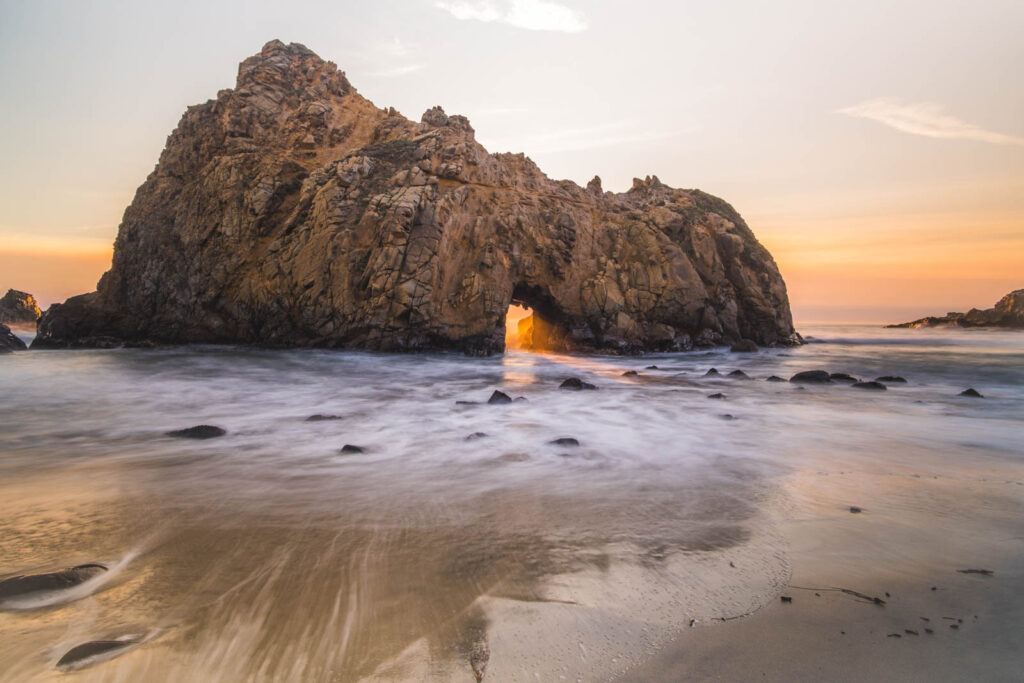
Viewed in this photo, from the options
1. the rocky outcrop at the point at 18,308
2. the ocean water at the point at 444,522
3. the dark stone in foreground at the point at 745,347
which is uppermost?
the rocky outcrop at the point at 18,308

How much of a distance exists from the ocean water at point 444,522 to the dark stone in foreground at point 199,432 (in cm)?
35

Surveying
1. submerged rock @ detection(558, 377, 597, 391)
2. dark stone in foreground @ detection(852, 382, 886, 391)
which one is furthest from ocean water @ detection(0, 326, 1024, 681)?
submerged rock @ detection(558, 377, 597, 391)

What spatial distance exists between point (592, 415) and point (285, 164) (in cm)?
1763

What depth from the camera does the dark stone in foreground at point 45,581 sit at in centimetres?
252

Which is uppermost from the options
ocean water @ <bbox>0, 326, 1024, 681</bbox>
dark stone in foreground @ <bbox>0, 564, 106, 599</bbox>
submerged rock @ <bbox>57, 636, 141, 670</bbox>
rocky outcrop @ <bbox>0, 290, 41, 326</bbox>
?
rocky outcrop @ <bbox>0, 290, 41, 326</bbox>

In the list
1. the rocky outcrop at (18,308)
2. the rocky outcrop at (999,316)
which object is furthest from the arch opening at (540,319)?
the rocky outcrop at (999,316)

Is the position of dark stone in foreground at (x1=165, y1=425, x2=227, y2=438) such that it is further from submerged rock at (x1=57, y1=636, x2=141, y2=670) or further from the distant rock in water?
the distant rock in water

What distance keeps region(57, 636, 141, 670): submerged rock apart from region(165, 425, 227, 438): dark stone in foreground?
513 cm

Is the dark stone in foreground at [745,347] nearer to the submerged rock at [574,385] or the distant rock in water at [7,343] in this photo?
the submerged rock at [574,385]

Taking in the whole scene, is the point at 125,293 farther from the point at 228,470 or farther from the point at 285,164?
Result: the point at 228,470

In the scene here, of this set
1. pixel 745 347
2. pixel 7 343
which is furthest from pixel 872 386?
pixel 7 343

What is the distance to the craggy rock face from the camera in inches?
683

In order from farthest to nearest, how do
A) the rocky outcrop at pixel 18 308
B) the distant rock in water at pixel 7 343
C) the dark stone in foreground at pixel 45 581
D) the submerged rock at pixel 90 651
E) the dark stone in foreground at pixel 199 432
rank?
1. the rocky outcrop at pixel 18 308
2. the distant rock in water at pixel 7 343
3. the dark stone in foreground at pixel 199 432
4. the dark stone in foreground at pixel 45 581
5. the submerged rock at pixel 90 651

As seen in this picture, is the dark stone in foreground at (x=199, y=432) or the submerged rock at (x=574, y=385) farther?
the submerged rock at (x=574, y=385)
